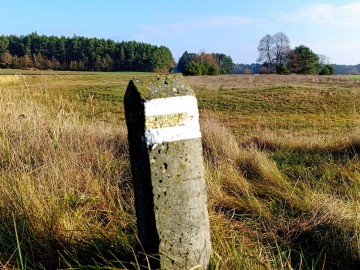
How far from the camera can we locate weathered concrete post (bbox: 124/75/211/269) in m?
1.65

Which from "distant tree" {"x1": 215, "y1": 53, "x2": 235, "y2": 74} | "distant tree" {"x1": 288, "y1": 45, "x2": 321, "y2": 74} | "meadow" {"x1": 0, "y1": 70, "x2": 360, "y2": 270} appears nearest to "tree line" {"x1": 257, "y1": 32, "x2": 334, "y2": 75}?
"distant tree" {"x1": 288, "y1": 45, "x2": 321, "y2": 74}

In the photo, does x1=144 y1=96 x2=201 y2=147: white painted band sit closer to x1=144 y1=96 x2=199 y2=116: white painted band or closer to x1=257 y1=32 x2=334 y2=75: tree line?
x1=144 y1=96 x2=199 y2=116: white painted band

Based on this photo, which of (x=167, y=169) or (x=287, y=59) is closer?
(x=167, y=169)

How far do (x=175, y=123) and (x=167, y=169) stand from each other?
8.0 inches

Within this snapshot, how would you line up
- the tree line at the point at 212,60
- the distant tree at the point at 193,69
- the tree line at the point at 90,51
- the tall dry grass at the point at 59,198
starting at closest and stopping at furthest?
the tall dry grass at the point at 59,198
the distant tree at the point at 193,69
the tree line at the point at 212,60
the tree line at the point at 90,51

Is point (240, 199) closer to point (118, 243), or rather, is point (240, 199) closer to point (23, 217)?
point (118, 243)

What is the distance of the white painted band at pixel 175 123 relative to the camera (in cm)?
164

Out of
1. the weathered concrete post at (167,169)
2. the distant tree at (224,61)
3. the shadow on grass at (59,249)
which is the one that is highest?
the distant tree at (224,61)

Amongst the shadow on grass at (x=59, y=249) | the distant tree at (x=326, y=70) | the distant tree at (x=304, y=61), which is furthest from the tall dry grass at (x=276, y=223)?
the distant tree at (x=304, y=61)

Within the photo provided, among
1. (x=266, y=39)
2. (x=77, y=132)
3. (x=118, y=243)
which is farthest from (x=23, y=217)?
(x=266, y=39)

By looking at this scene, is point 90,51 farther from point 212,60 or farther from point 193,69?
point 193,69

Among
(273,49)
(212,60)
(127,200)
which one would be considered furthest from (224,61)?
(127,200)

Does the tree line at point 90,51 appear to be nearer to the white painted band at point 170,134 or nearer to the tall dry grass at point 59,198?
the tall dry grass at point 59,198

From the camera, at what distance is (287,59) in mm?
60250
